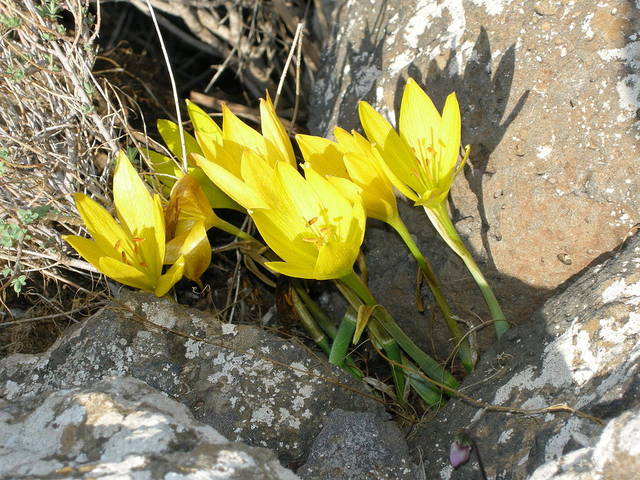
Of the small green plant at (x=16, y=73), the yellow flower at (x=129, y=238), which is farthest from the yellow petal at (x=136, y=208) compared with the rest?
the small green plant at (x=16, y=73)

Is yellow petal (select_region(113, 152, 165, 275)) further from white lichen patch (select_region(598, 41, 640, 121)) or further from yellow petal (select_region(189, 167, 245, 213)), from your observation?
white lichen patch (select_region(598, 41, 640, 121))

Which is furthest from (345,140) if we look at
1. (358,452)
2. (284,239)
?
(358,452)

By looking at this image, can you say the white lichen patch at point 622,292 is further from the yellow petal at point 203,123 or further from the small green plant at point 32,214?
the small green plant at point 32,214

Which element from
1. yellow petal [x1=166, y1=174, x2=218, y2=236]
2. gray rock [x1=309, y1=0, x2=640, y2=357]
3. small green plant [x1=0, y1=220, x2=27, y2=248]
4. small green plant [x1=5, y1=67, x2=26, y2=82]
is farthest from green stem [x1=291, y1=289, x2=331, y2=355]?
small green plant [x1=5, y1=67, x2=26, y2=82]

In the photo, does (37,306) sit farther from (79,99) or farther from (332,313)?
(332,313)

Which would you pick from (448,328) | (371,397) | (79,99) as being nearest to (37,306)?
(79,99)

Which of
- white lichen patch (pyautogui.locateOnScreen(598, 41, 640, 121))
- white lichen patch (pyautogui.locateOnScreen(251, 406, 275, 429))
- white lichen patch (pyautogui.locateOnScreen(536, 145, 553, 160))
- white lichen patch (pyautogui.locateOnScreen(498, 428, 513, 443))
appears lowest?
white lichen patch (pyautogui.locateOnScreen(251, 406, 275, 429))
